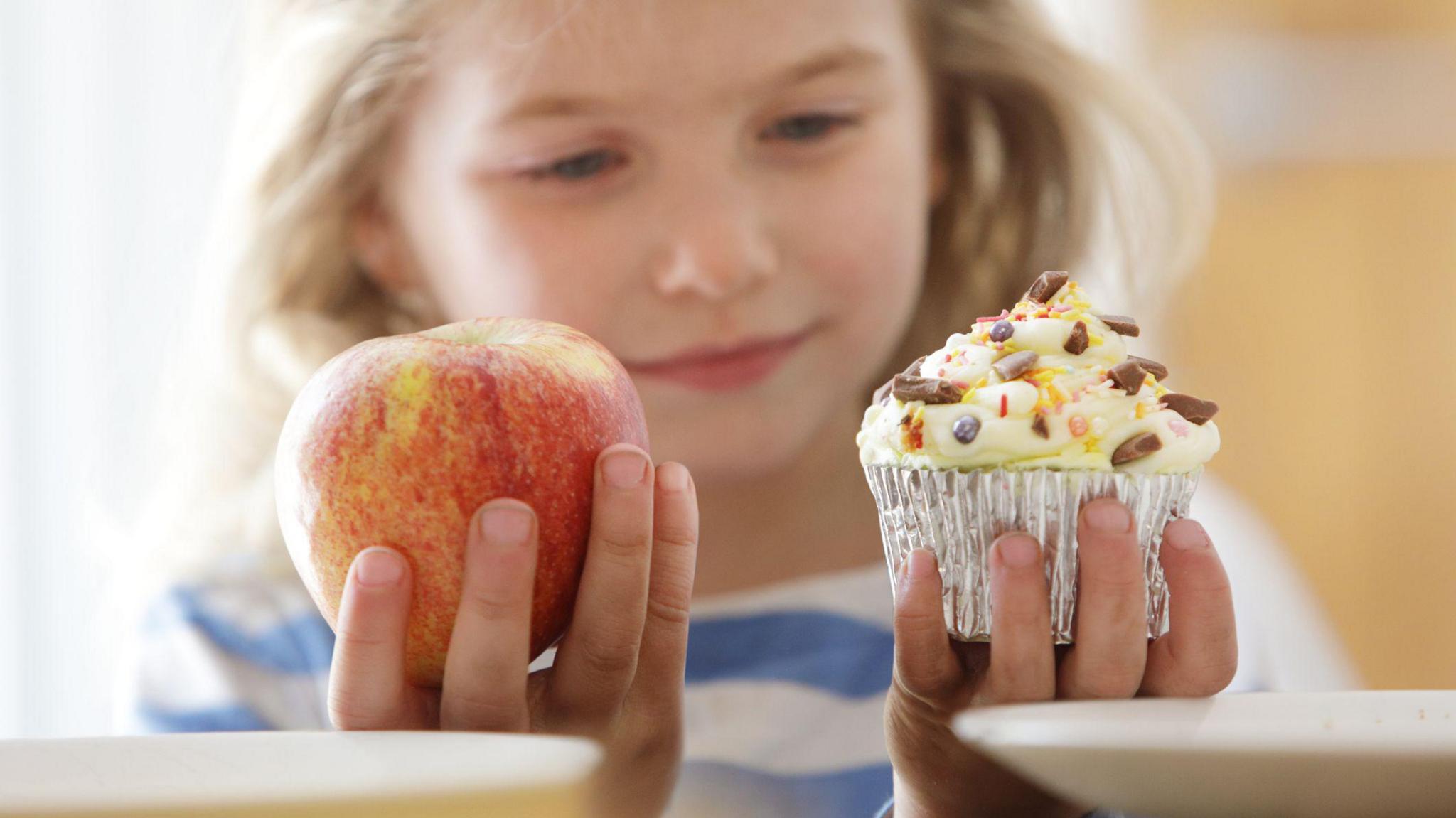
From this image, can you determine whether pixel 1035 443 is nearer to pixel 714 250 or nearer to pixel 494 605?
pixel 494 605

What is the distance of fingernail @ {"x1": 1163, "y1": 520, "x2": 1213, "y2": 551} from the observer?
564mm

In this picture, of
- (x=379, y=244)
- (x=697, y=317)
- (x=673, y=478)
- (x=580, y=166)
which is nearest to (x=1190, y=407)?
(x=673, y=478)

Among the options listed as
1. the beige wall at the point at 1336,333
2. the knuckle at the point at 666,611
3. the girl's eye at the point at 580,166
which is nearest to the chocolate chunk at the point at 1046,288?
the knuckle at the point at 666,611

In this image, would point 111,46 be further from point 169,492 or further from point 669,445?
point 669,445

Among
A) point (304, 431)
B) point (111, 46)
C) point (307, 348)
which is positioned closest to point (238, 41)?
point (307, 348)

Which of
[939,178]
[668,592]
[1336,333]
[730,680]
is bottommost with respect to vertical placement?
[730,680]

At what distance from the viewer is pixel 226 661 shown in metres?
1.32

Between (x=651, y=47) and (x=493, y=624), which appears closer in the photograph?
(x=493, y=624)

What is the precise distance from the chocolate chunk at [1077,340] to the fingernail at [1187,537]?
0.09 meters

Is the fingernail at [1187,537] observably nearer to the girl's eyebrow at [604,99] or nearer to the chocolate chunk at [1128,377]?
the chocolate chunk at [1128,377]

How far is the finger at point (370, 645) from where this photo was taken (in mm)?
529

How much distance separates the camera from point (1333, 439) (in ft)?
8.54

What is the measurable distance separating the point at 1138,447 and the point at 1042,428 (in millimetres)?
44

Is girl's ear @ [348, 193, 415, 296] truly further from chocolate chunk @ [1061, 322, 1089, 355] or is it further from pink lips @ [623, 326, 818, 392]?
chocolate chunk @ [1061, 322, 1089, 355]
